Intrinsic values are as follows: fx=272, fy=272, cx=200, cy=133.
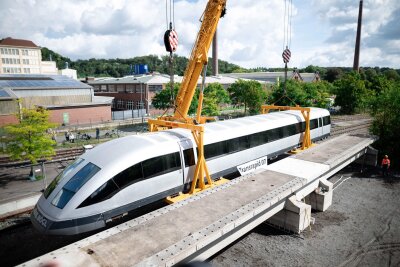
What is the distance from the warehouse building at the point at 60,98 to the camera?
4127 cm

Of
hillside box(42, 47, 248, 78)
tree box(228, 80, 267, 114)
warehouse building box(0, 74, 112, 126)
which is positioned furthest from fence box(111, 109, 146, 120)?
hillside box(42, 47, 248, 78)

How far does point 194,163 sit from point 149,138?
2.41m

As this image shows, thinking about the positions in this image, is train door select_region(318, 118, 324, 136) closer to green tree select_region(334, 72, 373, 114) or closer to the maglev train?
the maglev train

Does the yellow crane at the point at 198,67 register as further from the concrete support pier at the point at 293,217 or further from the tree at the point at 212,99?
the tree at the point at 212,99

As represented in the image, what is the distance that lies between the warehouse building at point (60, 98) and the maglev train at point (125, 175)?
113ft

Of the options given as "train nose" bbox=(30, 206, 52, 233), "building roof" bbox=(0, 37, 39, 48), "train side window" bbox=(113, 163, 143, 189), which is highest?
"building roof" bbox=(0, 37, 39, 48)

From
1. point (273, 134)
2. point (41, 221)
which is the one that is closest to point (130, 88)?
point (273, 134)

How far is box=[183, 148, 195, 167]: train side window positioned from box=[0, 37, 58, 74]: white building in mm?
94829

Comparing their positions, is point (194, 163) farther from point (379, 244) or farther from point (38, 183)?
point (38, 183)

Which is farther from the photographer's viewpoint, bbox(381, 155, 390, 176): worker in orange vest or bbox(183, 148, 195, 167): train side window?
bbox(381, 155, 390, 176): worker in orange vest

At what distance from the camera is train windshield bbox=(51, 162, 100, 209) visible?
9391mm

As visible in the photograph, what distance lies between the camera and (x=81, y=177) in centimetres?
983

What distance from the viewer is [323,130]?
977 inches

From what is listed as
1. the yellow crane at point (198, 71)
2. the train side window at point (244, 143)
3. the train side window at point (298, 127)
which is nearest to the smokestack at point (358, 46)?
the train side window at point (298, 127)
